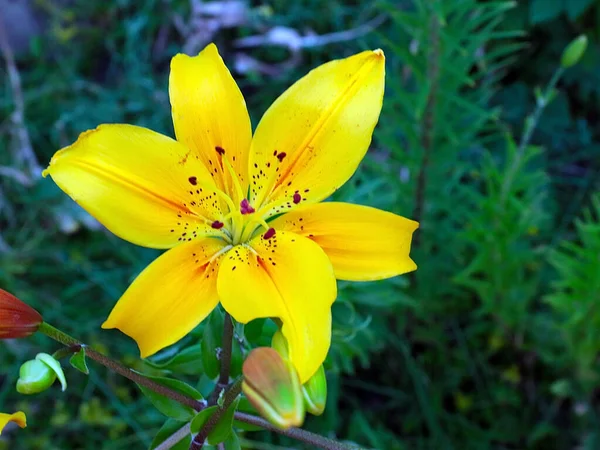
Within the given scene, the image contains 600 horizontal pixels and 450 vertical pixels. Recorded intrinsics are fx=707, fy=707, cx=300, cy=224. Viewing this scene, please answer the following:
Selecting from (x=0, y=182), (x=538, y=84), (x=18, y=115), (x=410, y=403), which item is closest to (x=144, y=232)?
(x=410, y=403)

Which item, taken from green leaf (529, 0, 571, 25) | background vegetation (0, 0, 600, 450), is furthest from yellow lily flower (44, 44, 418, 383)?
green leaf (529, 0, 571, 25)

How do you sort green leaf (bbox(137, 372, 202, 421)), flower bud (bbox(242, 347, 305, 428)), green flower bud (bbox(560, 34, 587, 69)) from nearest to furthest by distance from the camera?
flower bud (bbox(242, 347, 305, 428)) < green leaf (bbox(137, 372, 202, 421)) < green flower bud (bbox(560, 34, 587, 69))

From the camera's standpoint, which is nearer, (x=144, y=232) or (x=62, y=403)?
(x=144, y=232)

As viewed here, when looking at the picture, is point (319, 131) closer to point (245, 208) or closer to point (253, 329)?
point (245, 208)

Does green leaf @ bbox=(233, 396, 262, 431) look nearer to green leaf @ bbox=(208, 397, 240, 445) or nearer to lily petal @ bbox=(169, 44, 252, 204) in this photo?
green leaf @ bbox=(208, 397, 240, 445)

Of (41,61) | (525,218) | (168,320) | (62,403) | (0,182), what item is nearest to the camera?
(168,320)

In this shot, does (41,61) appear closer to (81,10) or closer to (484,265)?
(81,10)
